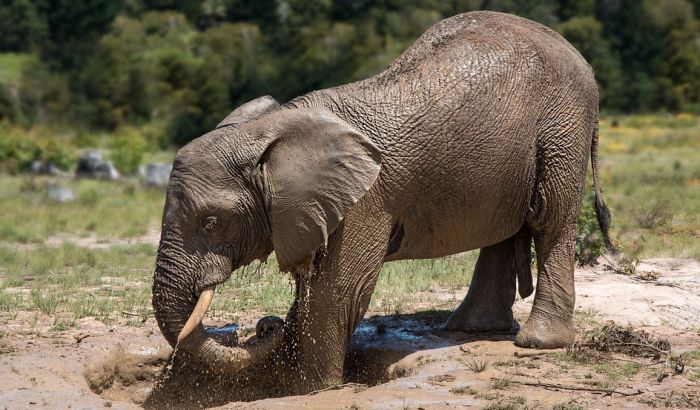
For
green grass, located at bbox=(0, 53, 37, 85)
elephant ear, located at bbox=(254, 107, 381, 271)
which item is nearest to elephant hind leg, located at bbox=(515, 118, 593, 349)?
elephant ear, located at bbox=(254, 107, 381, 271)

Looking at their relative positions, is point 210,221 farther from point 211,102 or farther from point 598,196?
point 211,102

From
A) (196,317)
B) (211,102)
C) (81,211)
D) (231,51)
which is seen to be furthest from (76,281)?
(231,51)

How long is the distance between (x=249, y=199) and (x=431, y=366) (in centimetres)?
186

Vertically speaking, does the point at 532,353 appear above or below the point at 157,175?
above

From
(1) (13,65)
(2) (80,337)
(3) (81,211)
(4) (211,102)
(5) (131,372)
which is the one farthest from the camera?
(1) (13,65)

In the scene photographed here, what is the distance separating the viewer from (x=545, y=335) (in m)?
8.33

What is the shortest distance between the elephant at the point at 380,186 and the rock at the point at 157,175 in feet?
53.5

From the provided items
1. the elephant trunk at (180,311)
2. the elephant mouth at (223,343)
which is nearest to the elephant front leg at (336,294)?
the elephant mouth at (223,343)

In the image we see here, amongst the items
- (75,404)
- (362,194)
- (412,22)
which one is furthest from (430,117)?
(412,22)

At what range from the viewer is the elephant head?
708 cm

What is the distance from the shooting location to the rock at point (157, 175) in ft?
79.6

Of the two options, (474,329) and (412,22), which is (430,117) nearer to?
(474,329)

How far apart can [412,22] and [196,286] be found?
4239cm

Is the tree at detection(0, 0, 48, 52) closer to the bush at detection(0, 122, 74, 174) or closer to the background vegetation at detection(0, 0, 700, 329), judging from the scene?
the background vegetation at detection(0, 0, 700, 329)
